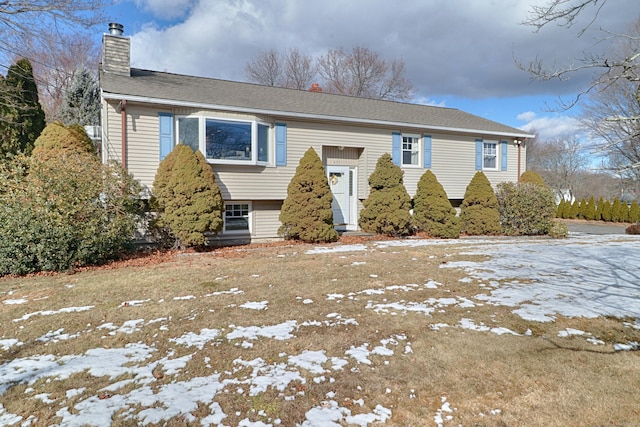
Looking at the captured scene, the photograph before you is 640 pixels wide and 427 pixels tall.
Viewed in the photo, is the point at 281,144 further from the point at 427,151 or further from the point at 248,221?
the point at 427,151

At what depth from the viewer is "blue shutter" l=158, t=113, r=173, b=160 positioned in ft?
30.8

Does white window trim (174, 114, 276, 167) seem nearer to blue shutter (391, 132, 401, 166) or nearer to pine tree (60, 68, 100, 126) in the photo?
blue shutter (391, 132, 401, 166)

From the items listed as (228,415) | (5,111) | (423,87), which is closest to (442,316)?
(228,415)

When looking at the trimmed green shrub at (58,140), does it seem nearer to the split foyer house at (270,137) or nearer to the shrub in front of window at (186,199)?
the split foyer house at (270,137)

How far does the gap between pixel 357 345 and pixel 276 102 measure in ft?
30.8

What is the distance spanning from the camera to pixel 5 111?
11711 mm

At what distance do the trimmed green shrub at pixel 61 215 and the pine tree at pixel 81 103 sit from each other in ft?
38.2

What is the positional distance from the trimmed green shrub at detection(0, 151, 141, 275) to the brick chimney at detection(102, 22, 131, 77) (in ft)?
12.1

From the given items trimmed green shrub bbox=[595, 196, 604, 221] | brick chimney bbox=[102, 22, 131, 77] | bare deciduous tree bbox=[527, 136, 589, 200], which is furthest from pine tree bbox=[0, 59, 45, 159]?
bare deciduous tree bbox=[527, 136, 589, 200]

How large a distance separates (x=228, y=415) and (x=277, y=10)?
22574 millimetres

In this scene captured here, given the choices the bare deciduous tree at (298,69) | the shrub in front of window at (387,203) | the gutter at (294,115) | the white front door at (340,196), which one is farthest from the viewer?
the bare deciduous tree at (298,69)

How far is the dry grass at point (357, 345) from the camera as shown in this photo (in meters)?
2.40

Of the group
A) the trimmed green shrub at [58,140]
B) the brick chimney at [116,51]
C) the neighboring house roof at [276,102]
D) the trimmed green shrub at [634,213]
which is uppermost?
the brick chimney at [116,51]

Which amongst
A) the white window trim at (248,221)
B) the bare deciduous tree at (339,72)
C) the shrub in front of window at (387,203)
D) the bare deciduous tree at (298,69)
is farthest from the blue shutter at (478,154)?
the bare deciduous tree at (298,69)
